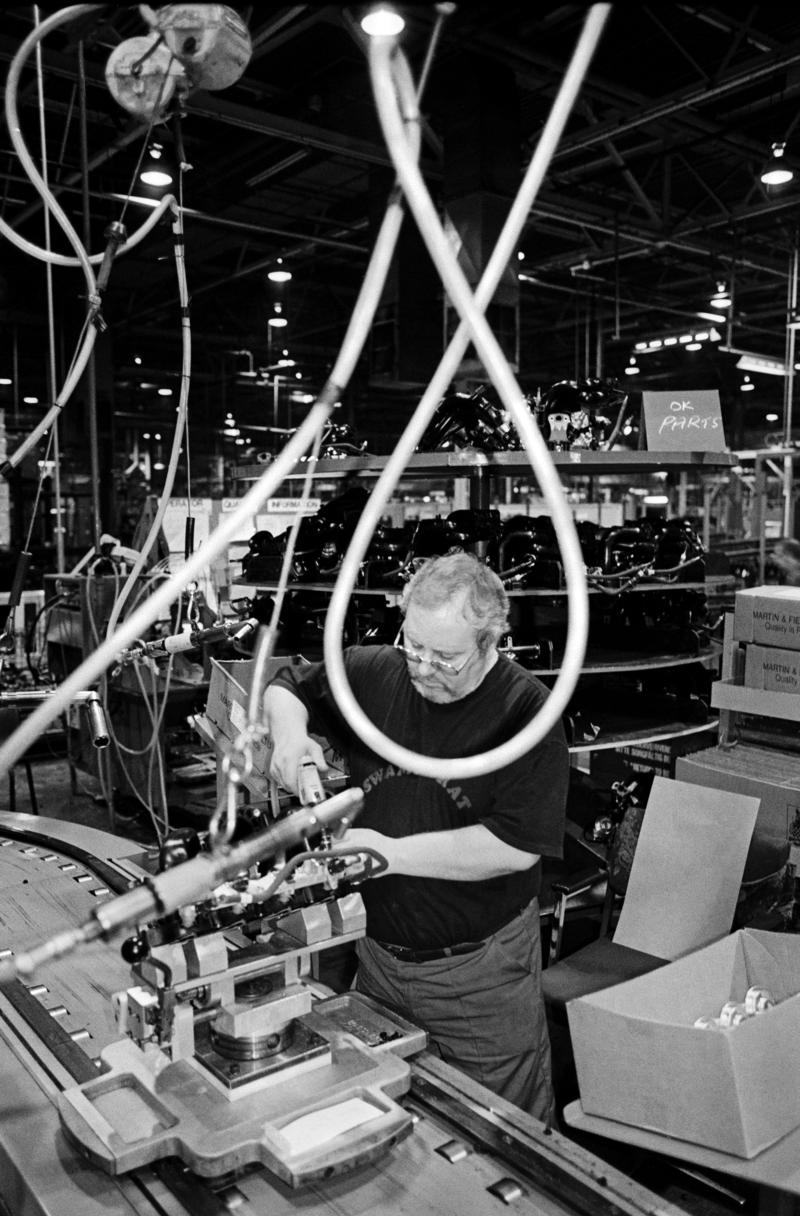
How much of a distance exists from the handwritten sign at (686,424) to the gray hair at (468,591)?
1931 millimetres

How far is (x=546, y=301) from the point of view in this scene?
1167 cm

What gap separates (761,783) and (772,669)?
0.50 meters

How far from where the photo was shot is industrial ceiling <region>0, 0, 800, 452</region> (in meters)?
4.76

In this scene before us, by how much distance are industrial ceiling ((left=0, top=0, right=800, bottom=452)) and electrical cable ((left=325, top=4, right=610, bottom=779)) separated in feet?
0.16

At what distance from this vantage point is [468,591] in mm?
1591

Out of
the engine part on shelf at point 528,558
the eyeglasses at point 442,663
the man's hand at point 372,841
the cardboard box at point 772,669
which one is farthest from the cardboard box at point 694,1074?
the engine part on shelf at point 528,558

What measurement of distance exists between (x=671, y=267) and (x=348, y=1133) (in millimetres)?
10816

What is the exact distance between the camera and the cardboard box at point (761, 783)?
2473 millimetres

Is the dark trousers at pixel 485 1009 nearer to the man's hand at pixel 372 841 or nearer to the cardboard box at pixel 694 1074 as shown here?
the cardboard box at pixel 694 1074

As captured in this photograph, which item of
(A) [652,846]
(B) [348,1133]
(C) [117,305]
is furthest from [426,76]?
(C) [117,305]

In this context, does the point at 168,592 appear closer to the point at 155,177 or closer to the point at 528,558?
the point at 528,558

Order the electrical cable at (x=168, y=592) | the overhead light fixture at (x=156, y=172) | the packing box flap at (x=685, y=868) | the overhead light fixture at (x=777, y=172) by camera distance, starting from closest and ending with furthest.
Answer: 1. the electrical cable at (x=168, y=592)
2. the packing box flap at (x=685, y=868)
3. the overhead light fixture at (x=156, y=172)
4. the overhead light fixture at (x=777, y=172)

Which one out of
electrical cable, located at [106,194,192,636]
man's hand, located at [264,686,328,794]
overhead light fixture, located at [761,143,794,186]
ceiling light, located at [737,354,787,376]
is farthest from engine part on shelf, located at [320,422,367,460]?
ceiling light, located at [737,354,787,376]

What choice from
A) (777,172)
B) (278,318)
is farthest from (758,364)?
(278,318)
